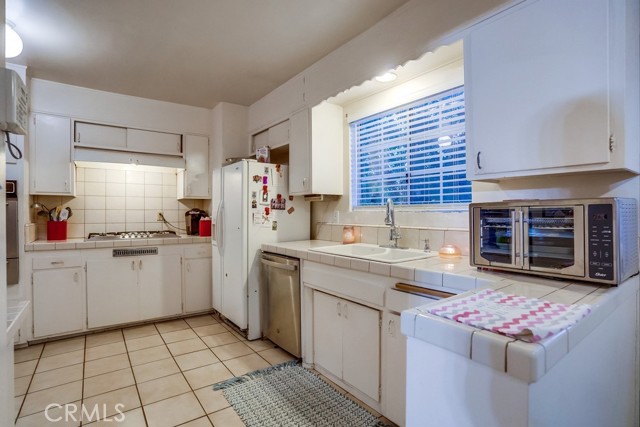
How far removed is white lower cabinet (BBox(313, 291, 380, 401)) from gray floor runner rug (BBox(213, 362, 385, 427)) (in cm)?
12

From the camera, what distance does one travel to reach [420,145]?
7.93 feet

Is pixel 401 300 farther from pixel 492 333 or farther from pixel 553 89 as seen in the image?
pixel 553 89

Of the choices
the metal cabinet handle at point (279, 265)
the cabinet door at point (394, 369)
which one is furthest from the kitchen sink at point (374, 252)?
the cabinet door at point (394, 369)

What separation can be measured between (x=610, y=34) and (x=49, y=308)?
165 inches

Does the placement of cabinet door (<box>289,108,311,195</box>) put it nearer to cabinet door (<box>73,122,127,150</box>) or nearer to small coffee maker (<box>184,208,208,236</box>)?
small coffee maker (<box>184,208,208,236</box>)

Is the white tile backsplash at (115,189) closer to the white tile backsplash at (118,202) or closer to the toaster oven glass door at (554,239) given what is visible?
the white tile backsplash at (118,202)

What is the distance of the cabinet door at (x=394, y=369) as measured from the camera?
1.66 m

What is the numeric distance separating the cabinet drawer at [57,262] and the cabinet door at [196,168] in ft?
3.97

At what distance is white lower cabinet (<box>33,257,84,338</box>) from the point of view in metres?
2.87

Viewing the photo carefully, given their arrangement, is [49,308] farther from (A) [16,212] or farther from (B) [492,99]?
(B) [492,99]

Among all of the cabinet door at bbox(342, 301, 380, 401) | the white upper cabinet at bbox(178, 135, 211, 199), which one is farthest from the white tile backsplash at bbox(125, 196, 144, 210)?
the cabinet door at bbox(342, 301, 380, 401)

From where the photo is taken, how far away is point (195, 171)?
3768mm

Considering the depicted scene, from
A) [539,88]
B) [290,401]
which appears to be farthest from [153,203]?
[539,88]

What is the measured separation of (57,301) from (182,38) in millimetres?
2561
